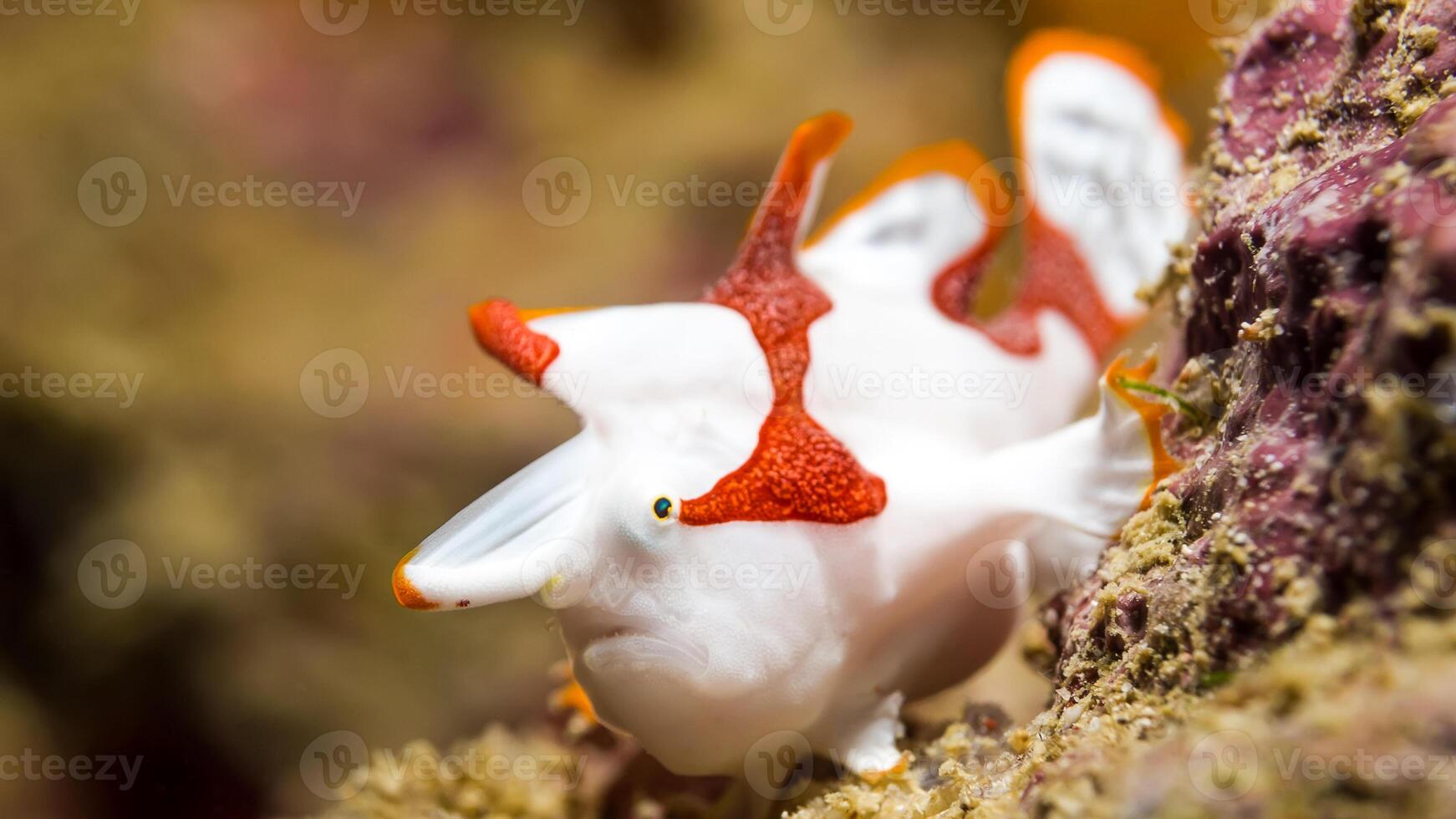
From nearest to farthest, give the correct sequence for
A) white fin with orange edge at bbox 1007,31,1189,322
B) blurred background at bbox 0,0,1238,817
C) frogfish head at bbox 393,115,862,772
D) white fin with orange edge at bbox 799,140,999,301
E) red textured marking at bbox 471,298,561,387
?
frogfish head at bbox 393,115,862,772, red textured marking at bbox 471,298,561,387, white fin with orange edge at bbox 799,140,999,301, white fin with orange edge at bbox 1007,31,1189,322, blurred background at bbox 0,0,1238,817

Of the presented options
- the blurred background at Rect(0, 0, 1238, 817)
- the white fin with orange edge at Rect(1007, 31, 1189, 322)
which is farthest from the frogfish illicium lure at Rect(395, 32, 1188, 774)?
the blurred background at Rect(0, 0, 1238, 817)

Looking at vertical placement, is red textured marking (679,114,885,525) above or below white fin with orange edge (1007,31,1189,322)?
below

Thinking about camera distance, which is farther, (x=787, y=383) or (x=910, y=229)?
(x=910, y=229)

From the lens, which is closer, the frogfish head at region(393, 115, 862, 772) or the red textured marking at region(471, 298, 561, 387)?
the frogfish head at region(393, 115, 862, 772)

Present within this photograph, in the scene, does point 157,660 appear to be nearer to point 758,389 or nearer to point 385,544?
point 385,544

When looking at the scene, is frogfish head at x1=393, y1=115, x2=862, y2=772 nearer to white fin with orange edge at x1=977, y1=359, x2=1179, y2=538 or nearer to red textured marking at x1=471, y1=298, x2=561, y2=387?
red textured marking at x1=471, y1=298, x2=561, y2=387

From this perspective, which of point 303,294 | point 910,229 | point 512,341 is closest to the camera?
point 512,341

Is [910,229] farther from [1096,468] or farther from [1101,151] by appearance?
[1096,468]

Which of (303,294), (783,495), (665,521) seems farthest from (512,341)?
(303,294)
